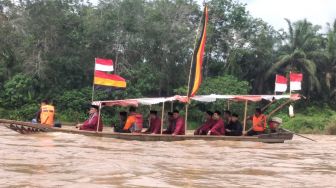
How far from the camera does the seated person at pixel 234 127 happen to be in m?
12.9

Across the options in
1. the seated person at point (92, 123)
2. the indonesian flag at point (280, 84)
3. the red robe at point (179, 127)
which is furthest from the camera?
the indonesian flag at point (280, 84)

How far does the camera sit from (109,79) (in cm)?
1255

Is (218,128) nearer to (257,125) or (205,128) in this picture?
(205,128)

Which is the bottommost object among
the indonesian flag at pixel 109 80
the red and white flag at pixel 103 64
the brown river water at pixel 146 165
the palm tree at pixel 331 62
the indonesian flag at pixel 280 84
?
the brown river water at pixel 146 165

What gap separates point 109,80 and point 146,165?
221 inches

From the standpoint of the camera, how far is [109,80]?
12.6 m

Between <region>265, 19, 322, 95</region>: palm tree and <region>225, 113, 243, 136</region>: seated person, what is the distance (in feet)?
53.8

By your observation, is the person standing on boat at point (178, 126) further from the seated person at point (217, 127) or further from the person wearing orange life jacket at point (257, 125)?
the person wearing orange life jacket at point (257, 125)

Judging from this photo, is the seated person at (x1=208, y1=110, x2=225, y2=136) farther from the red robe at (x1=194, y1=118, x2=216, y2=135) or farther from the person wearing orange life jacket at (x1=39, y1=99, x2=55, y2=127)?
the person wearing orange life jacket at (x1=39, y1=99, x2=55, y2=127)

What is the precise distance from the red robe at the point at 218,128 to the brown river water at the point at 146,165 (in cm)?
129

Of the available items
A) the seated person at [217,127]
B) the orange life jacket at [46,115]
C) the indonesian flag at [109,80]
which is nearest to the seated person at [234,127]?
the seated person at [217,127]

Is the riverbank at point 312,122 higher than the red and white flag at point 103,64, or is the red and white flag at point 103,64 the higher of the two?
the red and white flag at point 103,64

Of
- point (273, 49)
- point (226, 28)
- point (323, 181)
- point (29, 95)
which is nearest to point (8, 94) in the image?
point (29, 95)

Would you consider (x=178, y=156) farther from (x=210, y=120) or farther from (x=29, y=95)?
(x=29, y=95)
